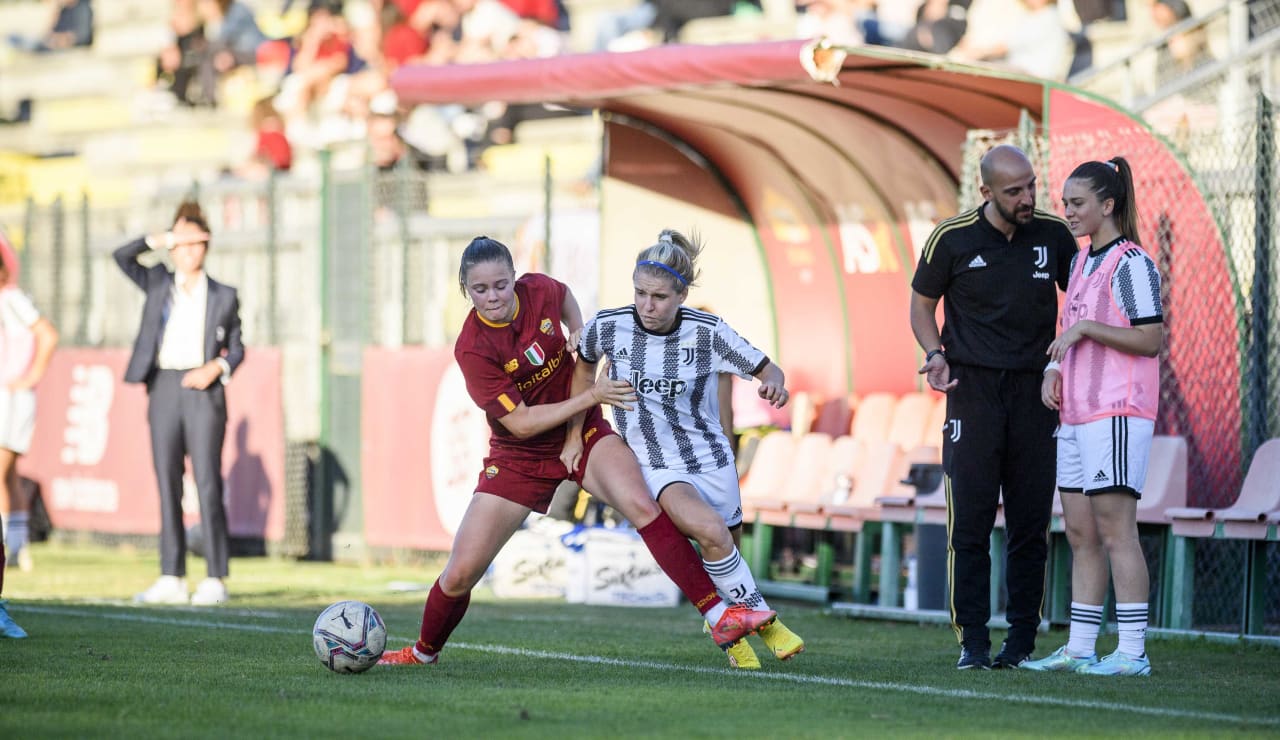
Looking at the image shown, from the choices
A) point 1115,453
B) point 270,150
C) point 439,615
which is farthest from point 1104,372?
point 270,150

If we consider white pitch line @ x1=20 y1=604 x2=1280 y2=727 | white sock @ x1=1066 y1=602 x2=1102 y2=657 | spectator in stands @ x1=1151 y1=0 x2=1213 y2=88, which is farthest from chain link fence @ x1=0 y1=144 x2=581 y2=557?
white sock @ x1=1066 y1=602 x2=1102 y2=657

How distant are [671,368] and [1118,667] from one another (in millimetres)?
2178

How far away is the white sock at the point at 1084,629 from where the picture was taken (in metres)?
7.62

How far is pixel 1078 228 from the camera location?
751cm

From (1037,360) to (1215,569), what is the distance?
319cm

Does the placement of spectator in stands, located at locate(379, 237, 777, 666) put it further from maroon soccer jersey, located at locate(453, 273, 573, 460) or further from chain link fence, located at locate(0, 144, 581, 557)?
chain link fence, located at locate(0, 144, 581, 557)

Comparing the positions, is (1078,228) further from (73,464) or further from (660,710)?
(73,464)

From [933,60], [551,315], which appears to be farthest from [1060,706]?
[933,60]

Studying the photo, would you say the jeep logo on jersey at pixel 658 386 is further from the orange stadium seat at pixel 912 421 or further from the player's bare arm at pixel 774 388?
the orange stadium seat at pixel 912 421

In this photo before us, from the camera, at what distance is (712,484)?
24.9 feet

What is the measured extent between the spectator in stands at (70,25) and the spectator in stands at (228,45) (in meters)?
3.09

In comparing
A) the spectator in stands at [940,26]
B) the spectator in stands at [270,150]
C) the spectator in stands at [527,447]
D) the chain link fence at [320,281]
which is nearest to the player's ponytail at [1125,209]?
the spectator in stands at [527,447]

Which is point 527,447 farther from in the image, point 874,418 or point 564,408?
point 874,418

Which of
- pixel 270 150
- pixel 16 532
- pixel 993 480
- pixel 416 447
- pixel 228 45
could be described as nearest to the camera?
pixel 993 480
